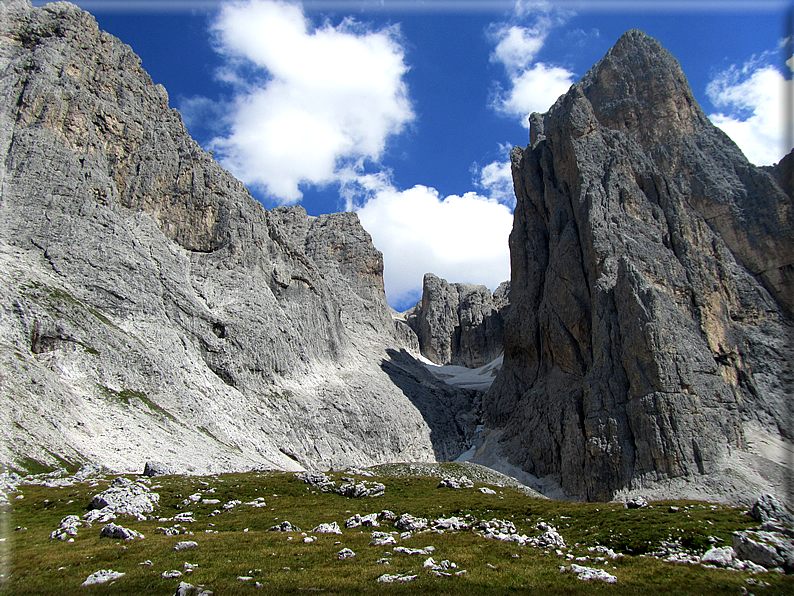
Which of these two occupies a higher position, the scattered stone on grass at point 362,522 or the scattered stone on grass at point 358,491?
the scattered stone on grass at point 362,522

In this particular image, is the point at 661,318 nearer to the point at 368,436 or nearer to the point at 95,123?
the point at 368,436

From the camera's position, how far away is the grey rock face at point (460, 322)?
146875mm

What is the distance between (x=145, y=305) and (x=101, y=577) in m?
49.4

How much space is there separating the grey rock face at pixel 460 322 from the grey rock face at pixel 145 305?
188 feet

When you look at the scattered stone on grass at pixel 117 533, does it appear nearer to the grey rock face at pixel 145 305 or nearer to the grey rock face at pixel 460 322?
the grey rock face at pixel 145 305

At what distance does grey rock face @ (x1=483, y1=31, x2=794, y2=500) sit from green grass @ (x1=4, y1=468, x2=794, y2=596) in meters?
26.5

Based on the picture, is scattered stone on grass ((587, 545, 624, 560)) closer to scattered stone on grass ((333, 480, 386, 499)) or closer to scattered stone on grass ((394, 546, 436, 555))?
scattered stone on grass ((394, 546, 436, 555))

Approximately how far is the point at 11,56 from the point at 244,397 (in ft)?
191

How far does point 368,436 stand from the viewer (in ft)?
241

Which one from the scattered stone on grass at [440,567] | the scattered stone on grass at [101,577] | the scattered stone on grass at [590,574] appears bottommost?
the scattered stone on grass at [590,574]

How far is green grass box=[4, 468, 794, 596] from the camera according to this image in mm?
15125

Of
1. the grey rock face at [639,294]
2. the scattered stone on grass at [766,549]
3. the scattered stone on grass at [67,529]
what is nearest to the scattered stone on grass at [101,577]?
the scattered stone on grass at [67,529]

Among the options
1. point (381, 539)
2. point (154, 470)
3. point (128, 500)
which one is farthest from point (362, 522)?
point (154, 470)

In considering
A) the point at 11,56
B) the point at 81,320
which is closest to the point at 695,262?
the point at 81,320
